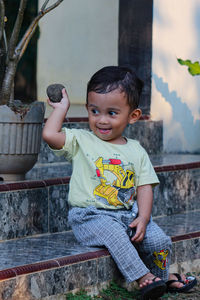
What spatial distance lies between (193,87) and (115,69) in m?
2.36

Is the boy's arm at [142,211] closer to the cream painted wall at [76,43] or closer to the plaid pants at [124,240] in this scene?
the plaid pants at [124,240]

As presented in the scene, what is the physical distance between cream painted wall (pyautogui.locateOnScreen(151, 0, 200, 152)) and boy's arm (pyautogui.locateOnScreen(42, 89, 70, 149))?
236 centimetres

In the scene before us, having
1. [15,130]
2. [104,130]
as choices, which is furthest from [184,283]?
[15,130]

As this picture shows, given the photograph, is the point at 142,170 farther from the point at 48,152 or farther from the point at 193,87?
the point at 193,87

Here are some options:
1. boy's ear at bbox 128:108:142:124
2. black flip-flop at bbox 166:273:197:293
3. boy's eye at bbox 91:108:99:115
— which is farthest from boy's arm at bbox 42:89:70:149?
black flip-flop at bbox 166:273:197:293

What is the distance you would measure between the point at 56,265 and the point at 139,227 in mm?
510

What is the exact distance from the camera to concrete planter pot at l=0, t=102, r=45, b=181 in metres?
3.41

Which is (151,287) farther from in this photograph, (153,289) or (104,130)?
(104,130)

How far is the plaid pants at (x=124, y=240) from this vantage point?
2.95 m

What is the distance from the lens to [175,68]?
17.7 ft

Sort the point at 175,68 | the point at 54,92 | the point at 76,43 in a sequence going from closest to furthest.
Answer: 1. the point at 54,92
2. the point at 175,68
3. the point at 76,43

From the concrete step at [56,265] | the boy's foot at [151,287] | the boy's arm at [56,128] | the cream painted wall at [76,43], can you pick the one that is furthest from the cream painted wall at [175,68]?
the boy's foot at [151,287]

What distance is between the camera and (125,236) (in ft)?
9.75

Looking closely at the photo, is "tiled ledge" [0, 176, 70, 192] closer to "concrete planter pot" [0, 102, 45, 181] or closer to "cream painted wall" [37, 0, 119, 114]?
"concrete planter pot" [0, 102, 45, 181]
